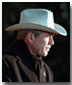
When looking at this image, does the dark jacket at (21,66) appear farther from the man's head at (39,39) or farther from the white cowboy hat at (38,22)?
the white cowboy hat at (38,22)

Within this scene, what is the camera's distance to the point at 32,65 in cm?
204

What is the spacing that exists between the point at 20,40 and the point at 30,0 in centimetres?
44

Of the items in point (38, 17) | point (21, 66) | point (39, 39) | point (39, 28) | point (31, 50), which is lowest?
point (21, 66)

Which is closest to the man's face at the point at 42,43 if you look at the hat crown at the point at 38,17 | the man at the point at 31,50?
the man at the point at 31,50

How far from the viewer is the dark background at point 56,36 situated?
204cm

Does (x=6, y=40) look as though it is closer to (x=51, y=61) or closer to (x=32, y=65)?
(x=32, y=65)

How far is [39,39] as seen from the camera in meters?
2.04

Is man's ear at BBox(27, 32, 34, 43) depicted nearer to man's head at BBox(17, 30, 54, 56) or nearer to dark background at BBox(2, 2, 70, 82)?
man's head at BBox(17, 30, 54, 56)

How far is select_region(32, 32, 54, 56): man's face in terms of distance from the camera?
2.04 metres

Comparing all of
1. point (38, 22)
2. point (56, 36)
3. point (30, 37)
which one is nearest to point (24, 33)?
point (30, 37)

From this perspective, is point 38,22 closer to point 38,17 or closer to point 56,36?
point 38,17

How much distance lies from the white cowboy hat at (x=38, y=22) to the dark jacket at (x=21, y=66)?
19cm

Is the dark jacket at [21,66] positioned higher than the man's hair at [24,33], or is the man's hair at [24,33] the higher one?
the man's hair at [24,33]

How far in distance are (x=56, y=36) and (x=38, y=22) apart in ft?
0.78
